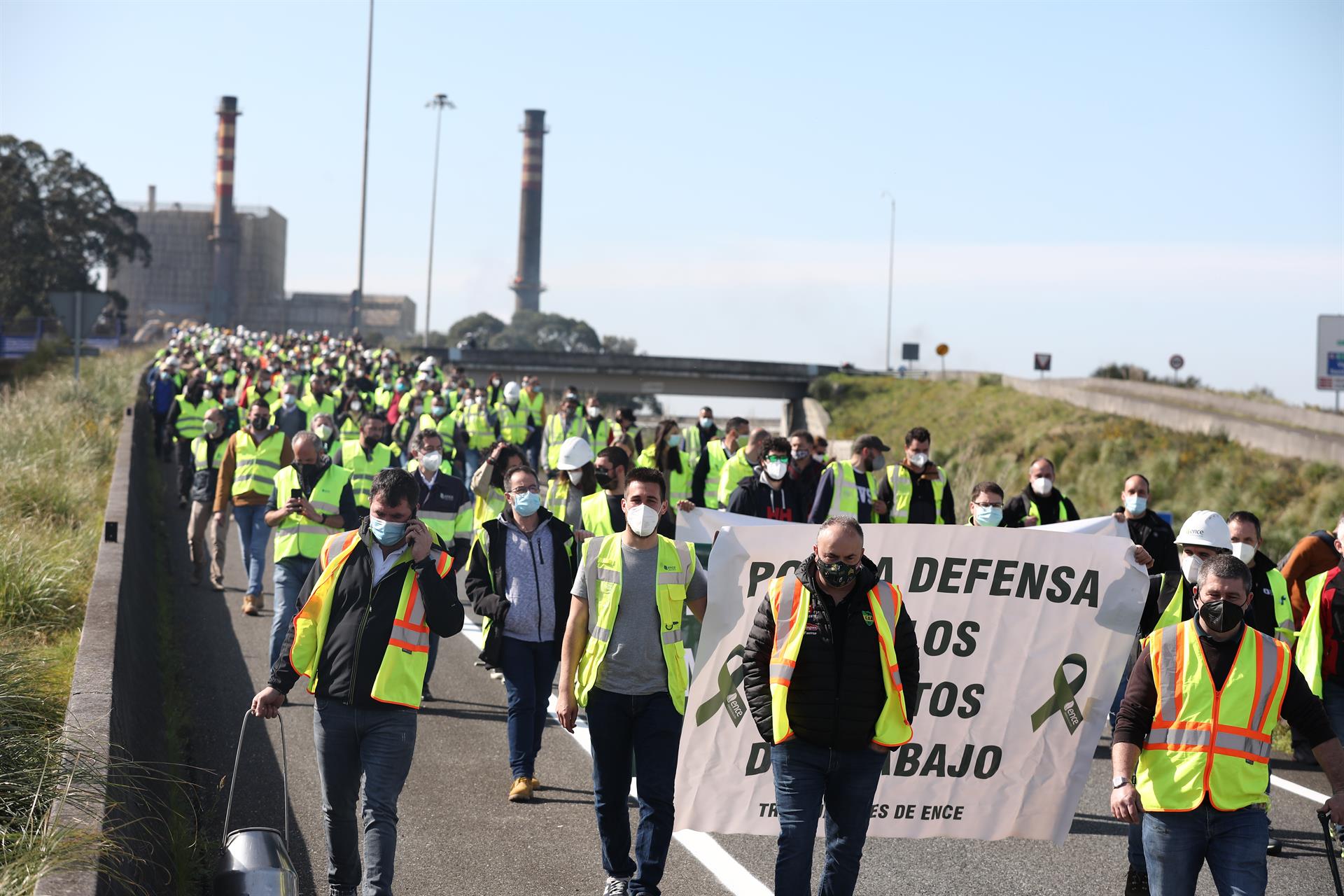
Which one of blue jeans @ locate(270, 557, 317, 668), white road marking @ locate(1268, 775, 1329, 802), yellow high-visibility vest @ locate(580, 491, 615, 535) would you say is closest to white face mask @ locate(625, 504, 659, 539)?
yellow high-visibility vest @ locate(580, 491, 615, 535)

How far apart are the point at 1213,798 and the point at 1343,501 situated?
29.2m

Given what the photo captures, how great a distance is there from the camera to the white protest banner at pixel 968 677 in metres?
7.37

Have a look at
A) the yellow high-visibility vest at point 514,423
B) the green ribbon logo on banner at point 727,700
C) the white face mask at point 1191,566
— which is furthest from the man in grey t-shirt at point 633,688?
the yellow high-visibility vest at point 514,423

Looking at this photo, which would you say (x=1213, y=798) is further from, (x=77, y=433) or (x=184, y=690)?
(x=77, y=433)

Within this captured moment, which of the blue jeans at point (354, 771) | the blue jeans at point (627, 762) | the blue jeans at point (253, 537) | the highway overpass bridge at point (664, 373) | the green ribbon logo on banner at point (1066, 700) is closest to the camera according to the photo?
the blue jeans at point (354, 771)

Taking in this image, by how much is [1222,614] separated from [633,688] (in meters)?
2.58

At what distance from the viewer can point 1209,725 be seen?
18.0 feet

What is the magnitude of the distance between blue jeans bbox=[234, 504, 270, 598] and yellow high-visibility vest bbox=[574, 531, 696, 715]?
6.68m

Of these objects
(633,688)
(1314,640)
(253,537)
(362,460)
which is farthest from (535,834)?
(253,537)

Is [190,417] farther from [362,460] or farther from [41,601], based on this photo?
[41,601]

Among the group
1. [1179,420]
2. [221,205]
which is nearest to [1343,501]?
[1179,420]

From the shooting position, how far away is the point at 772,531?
300 inches

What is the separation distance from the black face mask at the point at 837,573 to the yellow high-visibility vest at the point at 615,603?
1209 millimetres

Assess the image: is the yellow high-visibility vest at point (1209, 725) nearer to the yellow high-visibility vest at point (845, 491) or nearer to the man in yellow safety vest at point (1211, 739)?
the man in yellow safety vest at point (1211, 739)
